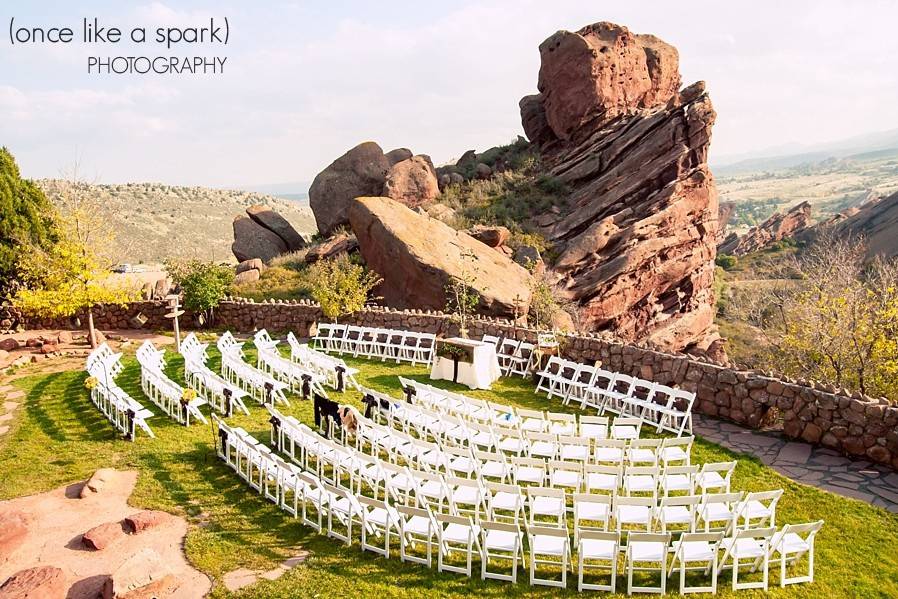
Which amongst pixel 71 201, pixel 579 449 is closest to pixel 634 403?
pixel 579 449

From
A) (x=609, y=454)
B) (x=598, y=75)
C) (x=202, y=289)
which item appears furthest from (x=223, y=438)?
(x=598, y=75)

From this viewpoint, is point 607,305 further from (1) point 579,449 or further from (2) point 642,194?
(1) point 579,449

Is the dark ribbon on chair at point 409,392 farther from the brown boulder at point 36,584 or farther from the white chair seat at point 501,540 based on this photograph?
the brown boulder at point 36,584

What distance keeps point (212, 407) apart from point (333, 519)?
203 inches

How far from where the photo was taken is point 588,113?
36625 mm

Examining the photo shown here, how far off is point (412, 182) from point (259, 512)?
28.4m

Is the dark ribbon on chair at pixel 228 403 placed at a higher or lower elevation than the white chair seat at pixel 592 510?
higher

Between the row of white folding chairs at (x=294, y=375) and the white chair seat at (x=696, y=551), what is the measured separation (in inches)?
350

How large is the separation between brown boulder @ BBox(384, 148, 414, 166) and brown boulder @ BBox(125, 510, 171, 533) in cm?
3105

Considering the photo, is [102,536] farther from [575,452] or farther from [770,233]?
[770,233]

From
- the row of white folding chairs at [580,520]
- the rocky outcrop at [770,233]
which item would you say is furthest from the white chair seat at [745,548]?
the rocky outcrop at [770,233]

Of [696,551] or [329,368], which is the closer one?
[696,551]

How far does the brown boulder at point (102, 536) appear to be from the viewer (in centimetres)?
799

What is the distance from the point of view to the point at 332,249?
100 ft
